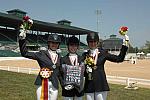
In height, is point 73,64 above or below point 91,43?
below

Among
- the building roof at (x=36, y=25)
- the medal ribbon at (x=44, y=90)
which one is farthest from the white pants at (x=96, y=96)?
the building roof at (x=36, y=25)

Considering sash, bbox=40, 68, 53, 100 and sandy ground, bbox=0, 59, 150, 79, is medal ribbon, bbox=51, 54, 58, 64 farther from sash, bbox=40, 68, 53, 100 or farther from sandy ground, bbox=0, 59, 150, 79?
sandy ground, bbox=0, 59, 150, 79

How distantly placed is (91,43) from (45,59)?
2.22ft

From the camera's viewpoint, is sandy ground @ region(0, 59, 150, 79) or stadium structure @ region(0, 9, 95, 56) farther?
stadium structure @ region(0, 9, 95, 56)

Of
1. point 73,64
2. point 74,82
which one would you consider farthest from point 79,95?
point 73,64

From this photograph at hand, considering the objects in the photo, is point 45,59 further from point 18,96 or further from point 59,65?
point 18,96

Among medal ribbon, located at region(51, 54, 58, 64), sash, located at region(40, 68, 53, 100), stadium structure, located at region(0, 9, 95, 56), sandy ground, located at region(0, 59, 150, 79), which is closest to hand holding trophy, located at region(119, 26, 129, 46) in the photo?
medal ribbon, located at region(51, 54, 58, 64)

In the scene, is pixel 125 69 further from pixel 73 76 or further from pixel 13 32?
pixel 13 32

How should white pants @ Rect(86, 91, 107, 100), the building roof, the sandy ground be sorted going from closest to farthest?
1. white pants @ Rect(86, 91, 107, 100)
2. the sandy ground
3. the building roof

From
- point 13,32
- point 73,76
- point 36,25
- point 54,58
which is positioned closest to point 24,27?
point 54,58

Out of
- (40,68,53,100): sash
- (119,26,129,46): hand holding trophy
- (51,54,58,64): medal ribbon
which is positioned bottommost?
(40,68,53,100): sash

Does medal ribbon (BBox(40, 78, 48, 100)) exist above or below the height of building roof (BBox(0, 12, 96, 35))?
below

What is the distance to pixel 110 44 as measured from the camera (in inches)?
3155

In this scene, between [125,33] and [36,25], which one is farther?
[36,25]
